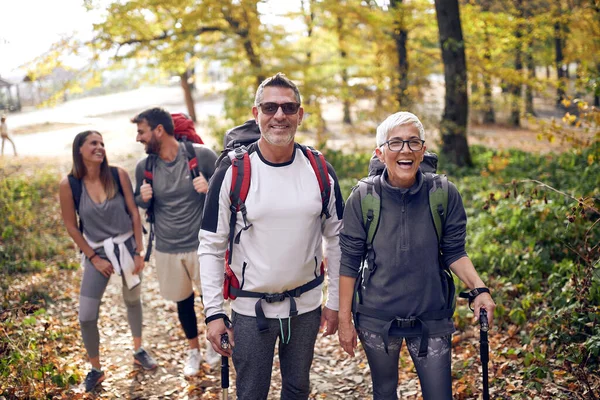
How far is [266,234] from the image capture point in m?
2.94

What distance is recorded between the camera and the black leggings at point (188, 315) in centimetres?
499

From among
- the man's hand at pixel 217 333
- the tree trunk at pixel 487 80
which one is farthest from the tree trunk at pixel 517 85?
the man's hand at pixel 217 333

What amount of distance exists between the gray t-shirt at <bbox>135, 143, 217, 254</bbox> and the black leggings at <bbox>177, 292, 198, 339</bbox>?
566 millimetres

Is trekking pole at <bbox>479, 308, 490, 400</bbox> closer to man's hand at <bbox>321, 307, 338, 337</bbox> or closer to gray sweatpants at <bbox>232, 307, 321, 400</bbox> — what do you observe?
man's hand at <bbox>321, 307, 338, 337</bbox>

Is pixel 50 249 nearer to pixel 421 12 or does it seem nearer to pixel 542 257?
pixel 542 257

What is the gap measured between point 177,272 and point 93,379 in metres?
1.15

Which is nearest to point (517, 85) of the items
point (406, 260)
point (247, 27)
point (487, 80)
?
point (487, 80)

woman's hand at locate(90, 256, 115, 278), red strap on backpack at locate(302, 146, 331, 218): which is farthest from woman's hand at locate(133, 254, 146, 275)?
red strap on backpack at locate(302, 146, 331, 218)

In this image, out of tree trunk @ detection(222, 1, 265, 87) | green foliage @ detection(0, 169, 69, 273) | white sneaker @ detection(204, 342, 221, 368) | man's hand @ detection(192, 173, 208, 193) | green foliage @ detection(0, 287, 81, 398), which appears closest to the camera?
green foliage @ detection(0, 287, 81, 398)

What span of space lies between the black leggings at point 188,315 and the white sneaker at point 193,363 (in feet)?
0.54

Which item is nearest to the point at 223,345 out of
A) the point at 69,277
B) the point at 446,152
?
the point at 69,277

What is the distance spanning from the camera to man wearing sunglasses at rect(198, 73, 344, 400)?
9.69ft

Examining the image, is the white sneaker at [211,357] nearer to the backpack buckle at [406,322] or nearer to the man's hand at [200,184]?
the man's hand at [200,184]

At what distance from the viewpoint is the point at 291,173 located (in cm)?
306
